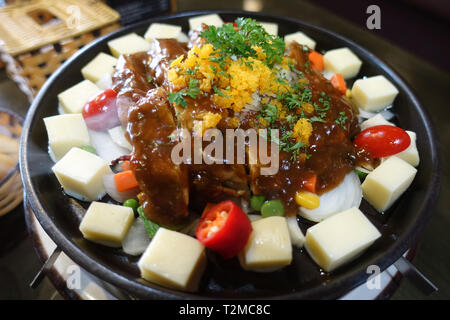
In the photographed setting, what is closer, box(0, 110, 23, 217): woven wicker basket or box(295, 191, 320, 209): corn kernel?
box(295, 191, 320, 209): corn kernel

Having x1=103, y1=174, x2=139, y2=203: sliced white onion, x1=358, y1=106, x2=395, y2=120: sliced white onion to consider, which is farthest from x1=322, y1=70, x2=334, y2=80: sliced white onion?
x1=103, y1=174, x2=139, y2=203: sliced white onion

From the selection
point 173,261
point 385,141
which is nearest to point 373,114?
point 385,141

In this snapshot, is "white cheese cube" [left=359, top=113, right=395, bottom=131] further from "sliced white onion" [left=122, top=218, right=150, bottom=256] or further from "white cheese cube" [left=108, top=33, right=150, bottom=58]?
"white cheese cube" [left=108, top=33, right=150, bottom=58]

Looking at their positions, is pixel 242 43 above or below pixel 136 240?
above

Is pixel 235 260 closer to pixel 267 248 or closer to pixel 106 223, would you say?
pixel 267 248

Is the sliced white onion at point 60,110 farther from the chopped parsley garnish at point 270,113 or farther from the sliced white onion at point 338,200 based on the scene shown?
the sliced white onion at point 338,200

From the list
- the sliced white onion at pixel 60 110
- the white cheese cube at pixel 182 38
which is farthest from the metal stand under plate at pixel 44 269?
the white cheese cube at pixel 182 38

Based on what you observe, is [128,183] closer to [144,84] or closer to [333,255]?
[144,84]
